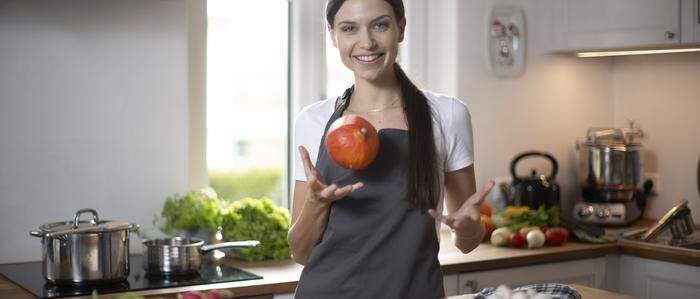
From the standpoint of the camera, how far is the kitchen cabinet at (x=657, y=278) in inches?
121

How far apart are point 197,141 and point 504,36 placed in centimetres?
134

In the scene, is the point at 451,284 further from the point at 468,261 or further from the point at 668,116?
the point at 668,116

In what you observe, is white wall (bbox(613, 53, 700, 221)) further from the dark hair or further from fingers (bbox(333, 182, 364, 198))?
fingers (bbox(333, 182, 364, 198))

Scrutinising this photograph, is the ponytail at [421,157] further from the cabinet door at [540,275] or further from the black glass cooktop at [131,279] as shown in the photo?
the cabinet door at [540,275]

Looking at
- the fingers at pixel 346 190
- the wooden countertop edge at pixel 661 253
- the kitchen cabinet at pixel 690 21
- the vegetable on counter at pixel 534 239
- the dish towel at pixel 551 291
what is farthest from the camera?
the kitchen cabinet at pixel 690 21

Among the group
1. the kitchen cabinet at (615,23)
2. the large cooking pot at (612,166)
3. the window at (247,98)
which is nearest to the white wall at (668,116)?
the large cooking pot at (612,166)

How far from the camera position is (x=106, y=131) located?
2969 millimetres

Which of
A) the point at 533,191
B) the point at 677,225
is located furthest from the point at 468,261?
the point at 677,225

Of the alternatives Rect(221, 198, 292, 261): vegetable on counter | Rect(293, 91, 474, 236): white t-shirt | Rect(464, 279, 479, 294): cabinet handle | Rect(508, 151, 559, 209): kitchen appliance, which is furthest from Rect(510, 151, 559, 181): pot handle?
Rect(293, 91, 474, 236): white t-shirt

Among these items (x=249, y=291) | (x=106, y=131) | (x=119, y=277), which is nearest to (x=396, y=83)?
(x=249, y=291)

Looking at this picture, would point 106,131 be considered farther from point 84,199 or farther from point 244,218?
point 244,218

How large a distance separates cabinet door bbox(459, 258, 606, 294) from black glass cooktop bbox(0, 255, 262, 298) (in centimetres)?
72

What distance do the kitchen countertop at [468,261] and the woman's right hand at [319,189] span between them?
2.92 feet

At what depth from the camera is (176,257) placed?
2.65m
